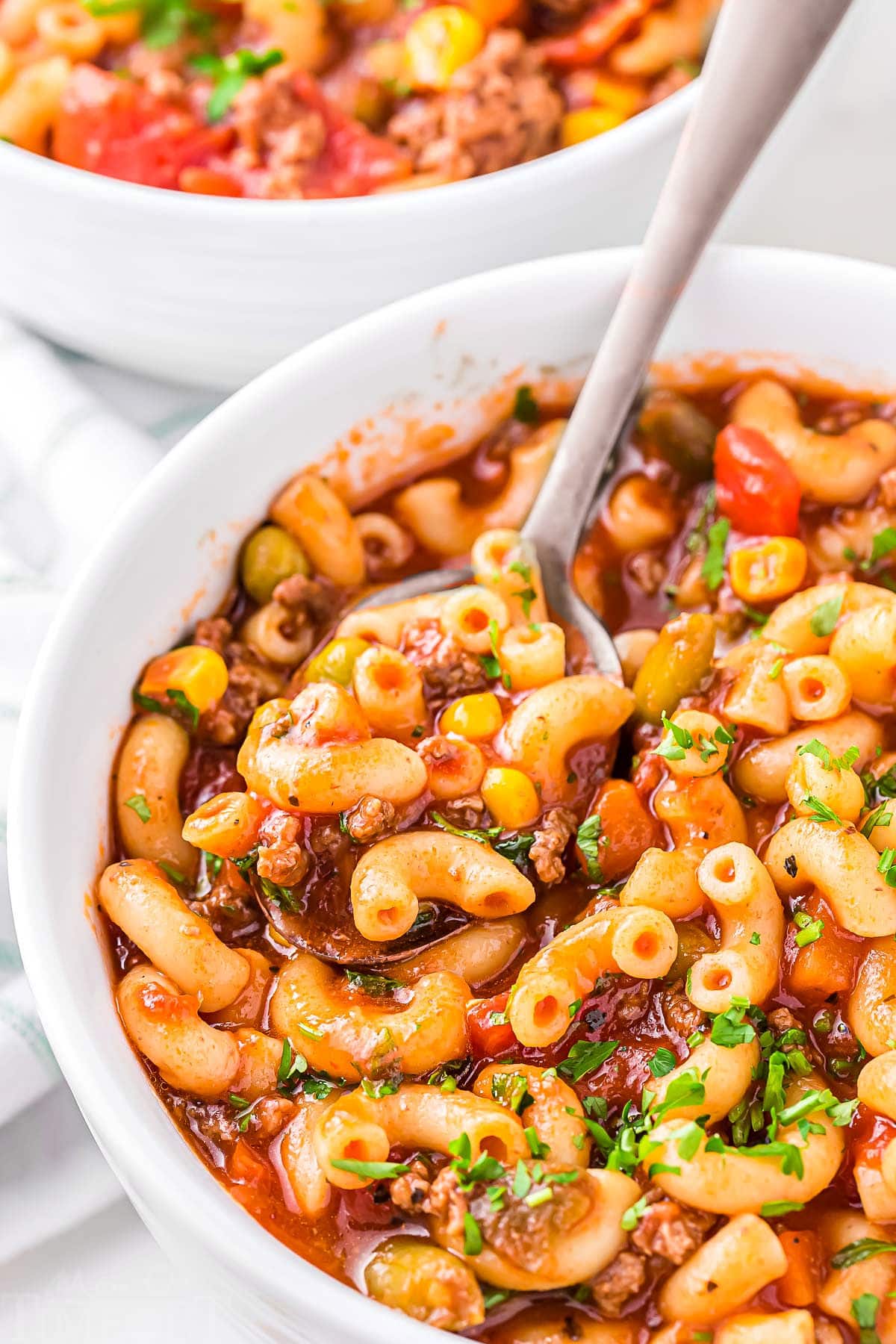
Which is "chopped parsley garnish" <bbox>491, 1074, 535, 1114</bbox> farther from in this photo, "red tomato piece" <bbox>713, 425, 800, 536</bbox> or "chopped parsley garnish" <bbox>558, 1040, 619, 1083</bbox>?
"red tomato piece" <bbox>713, 425, 800, 536</bbox>

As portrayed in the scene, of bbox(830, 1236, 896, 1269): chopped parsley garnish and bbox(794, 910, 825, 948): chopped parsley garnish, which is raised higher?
bbox(794, 910, 825, 948): chopped parsley garnish

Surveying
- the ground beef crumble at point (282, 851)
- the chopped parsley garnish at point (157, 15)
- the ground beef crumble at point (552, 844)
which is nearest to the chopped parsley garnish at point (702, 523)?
the ground beef crumble at point (552, 844)

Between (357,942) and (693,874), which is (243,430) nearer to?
(357,942)

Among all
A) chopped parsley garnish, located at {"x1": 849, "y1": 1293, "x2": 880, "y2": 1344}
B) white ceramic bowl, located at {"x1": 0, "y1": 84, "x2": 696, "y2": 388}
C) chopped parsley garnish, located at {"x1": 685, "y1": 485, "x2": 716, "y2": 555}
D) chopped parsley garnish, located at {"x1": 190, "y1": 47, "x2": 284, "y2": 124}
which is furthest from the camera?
chopped parsley garnish, located at {"x1": 190, "y1": 47, "x2": 284, "y2": 124}

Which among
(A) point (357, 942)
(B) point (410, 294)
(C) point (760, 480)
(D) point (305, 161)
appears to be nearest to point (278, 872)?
(A) point (357, 942)

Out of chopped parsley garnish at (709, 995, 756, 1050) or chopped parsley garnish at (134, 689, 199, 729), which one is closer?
chopped parsley garnish at (709, 995, 756, 1050)

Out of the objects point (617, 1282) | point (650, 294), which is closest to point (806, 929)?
point (617, 1282)

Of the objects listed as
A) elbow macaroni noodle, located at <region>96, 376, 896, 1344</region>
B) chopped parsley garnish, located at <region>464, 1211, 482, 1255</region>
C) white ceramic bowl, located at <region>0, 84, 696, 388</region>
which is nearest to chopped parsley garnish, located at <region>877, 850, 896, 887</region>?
elbow macaroni noodle, located at <region>96, 376, 896, 1344</region>
